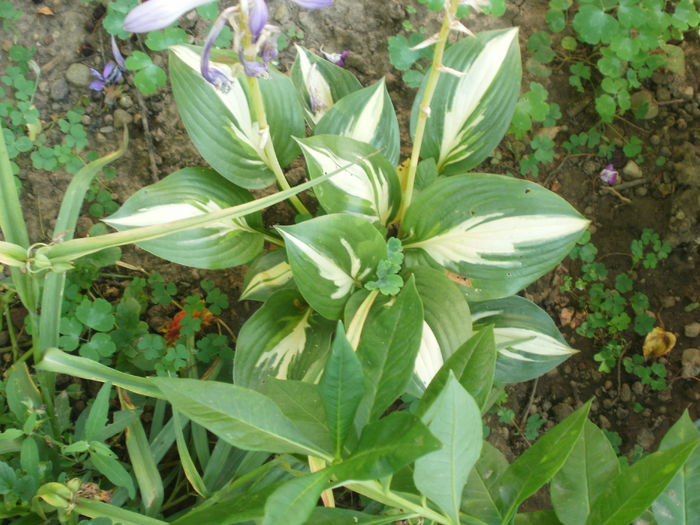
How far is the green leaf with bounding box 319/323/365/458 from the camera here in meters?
0.71

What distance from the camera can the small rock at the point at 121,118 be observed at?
5.20 feet

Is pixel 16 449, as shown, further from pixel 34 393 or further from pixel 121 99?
pixel 121 99

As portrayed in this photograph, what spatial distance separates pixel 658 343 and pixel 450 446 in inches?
51.2

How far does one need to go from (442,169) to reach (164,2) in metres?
0.92

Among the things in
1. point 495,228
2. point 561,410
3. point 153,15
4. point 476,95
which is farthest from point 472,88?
point 561,410

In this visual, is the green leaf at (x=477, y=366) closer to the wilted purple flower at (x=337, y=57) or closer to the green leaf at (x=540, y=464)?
the green leaf at (x=540, y=464)

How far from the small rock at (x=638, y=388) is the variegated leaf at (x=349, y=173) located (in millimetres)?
1012

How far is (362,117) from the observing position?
1366 mm

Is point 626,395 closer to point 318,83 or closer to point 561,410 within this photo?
point 561,410

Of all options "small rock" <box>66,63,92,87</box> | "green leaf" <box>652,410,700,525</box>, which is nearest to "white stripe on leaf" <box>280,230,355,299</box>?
"green leaf" <box>652,410,700,525</box>

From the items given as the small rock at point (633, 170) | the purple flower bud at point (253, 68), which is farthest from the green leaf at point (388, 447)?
the small rock at point (633, 170)

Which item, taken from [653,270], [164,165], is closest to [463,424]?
[164,165]

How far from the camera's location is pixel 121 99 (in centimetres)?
159

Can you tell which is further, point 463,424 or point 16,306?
point 16,306
